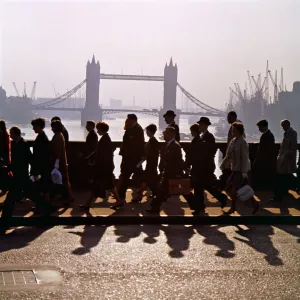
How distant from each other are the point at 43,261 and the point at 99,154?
3.67 meters

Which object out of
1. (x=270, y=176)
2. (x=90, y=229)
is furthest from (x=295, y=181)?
(x=90, y=229)

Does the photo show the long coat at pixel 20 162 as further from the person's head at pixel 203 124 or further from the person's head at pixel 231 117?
the person's head at pixel 231 117

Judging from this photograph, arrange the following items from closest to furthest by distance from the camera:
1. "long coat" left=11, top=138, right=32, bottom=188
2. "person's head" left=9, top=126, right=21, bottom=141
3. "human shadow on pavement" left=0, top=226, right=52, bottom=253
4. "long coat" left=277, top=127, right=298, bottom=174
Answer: "human shadow on pavement" left=0, top=226, right=52, bottom=253 < "long coat" left=11, top=138, right=32, bottom=188 < "person's head" left=9, top=126, right=21, bottom=141 < "long coat" left=277, top=127, right=298, bottom=174

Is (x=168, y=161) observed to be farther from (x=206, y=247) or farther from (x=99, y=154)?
(x=206, y=247)

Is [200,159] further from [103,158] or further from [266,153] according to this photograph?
[266,153]

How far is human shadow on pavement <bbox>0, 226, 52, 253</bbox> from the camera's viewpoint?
7.80m

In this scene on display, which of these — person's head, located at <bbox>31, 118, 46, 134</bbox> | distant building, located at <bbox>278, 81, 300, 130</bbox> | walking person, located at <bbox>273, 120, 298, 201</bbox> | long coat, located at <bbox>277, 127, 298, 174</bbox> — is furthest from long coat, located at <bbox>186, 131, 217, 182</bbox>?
distant building, located at <bbox>278, 81, 300, 130</bbox>

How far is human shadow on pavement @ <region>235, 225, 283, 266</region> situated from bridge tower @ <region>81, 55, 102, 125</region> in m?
134

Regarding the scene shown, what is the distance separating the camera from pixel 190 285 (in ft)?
19.9

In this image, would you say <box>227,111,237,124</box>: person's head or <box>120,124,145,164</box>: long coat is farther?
<box>227,111,237,124</box>: person's head

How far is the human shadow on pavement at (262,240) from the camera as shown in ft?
24.2

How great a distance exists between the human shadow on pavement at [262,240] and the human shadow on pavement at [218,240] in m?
0.23

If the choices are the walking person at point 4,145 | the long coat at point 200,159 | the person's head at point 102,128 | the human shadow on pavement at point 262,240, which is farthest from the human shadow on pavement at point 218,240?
the walking person at point 4,145

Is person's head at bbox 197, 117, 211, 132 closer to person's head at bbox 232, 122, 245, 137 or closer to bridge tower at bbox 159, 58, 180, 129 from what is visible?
person's head at bbox 232, 122, 245, 137
